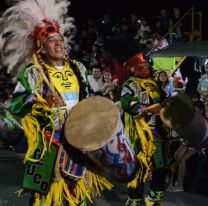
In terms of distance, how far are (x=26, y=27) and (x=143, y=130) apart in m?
1.63

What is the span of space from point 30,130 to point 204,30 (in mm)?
6839

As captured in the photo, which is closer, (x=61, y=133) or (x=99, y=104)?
(x=99, y=104)

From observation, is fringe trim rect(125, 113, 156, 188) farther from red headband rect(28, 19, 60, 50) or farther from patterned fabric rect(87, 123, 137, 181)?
patterned fabric rect(87, 123, 137, 181)

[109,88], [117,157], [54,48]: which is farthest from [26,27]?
[109,88]

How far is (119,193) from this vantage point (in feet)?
19.5

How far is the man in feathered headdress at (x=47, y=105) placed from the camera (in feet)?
11.8

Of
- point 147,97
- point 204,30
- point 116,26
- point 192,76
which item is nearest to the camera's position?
point 147,97

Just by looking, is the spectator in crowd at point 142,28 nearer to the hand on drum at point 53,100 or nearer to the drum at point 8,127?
the drum at point 8,127

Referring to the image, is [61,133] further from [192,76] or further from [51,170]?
[192,76]

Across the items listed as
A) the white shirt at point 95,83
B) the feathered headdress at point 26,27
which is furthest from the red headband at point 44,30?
the white shirt at point 95,83

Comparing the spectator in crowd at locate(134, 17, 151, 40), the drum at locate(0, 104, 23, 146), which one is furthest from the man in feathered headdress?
the spectator in crowd at locate(134, 17, 151, 40)

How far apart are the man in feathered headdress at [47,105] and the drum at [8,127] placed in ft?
5.03

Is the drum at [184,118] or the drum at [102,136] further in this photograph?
the drum at [184,118]

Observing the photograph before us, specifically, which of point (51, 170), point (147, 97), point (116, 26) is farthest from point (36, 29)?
point (116, 26)
